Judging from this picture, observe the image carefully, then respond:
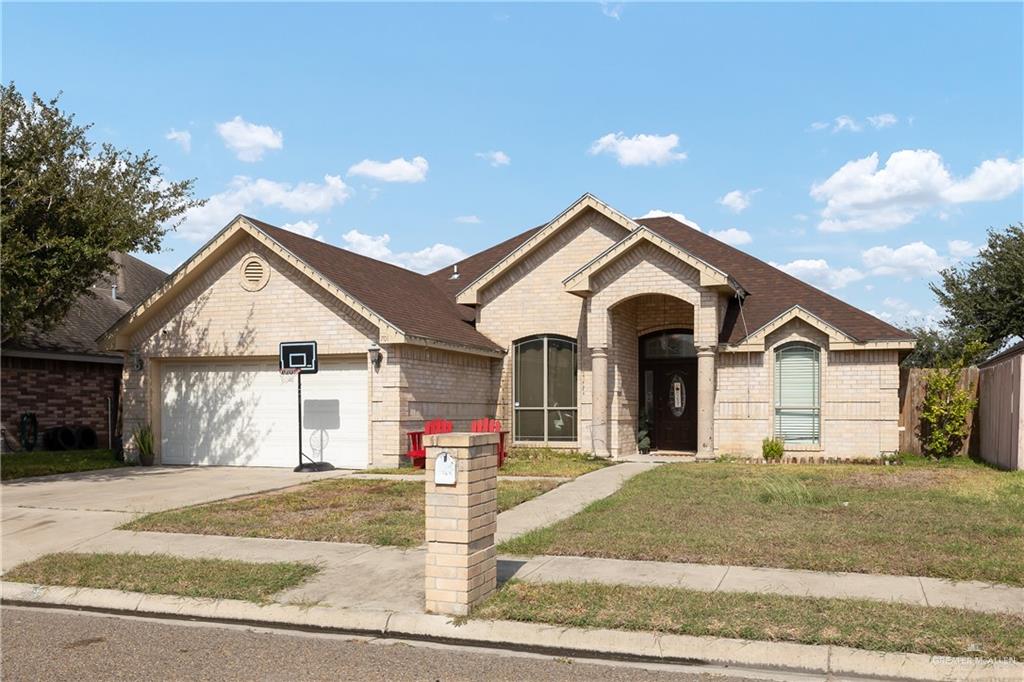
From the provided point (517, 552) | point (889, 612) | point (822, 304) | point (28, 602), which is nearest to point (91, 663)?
point (28, 602)

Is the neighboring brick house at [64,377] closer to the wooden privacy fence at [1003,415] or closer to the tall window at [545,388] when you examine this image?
the tall window at [545,388]

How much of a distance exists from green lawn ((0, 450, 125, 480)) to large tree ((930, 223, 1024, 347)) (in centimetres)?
2738

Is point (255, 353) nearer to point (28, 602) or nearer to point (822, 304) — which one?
point (28, 602)

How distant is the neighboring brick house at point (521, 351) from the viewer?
19188mm

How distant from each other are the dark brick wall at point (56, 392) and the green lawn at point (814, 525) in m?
16.7

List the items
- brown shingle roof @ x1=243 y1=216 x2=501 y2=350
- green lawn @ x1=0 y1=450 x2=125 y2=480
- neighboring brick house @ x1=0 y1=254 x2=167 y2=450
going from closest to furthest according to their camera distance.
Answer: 1. green lawn @ x1=0 y1=450 x2=125 y2=480
2. brown shingle roof @ x1=243 y1=216 x2=501 y2=350
3. neighboring brick house @ x1=0 y1=254 x2=167 y2=450

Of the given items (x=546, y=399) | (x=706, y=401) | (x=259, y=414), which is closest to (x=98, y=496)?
(x=259, y=414)

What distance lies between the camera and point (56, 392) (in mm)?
24609

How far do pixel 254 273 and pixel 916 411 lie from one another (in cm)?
1532

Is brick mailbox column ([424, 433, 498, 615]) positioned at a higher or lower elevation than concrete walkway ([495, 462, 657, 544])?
higher

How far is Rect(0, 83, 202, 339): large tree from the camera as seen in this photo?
17.0 meters

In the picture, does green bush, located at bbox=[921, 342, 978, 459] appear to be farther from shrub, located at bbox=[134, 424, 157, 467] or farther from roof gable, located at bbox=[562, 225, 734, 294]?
shrub, located at bbox=[134, 424, 157, 467]

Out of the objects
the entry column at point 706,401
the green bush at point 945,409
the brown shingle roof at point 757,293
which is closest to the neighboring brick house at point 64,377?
the brown shingle roof at point 757,293

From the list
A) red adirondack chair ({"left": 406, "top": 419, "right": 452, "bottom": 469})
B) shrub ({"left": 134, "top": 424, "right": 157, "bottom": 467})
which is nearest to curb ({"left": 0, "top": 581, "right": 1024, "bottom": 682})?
red adirondack chair ({"left": 406, "top": 419, "right": 452, "bottom": 469})
